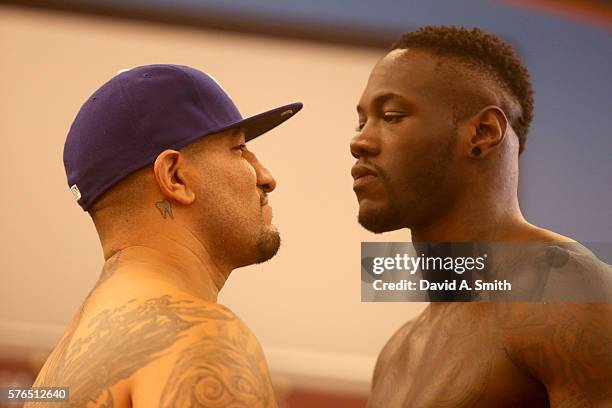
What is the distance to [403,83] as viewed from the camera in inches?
77.7

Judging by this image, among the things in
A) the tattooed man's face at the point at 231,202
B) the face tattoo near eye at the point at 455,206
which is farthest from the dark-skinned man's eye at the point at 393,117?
the tattooed man's face at the point at 231,202

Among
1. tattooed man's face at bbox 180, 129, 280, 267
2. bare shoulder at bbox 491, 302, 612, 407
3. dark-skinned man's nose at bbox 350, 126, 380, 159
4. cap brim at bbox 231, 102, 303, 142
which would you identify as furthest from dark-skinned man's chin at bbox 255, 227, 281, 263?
bare shoulder at bbox 491, 302, 612, 407

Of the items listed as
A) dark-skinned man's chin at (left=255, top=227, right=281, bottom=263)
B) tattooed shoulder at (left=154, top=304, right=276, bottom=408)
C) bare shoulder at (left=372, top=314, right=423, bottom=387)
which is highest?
dark-skinned man's chin at (left=255, top=227, right=281, bottom=263)

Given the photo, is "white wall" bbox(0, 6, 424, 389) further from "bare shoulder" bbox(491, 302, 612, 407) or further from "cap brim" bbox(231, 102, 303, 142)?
"bare shoulder" bbox(491, 302, 612, 407)

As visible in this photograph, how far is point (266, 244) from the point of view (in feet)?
5.81

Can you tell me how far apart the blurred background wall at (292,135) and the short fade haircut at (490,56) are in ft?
5.00

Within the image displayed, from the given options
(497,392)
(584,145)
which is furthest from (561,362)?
(584,145)

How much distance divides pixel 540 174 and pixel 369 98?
1.88m

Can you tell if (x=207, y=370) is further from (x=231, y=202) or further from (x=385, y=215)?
(x=385, y=215)

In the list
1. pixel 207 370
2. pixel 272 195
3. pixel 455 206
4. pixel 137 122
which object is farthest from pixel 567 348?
pixel 272 195

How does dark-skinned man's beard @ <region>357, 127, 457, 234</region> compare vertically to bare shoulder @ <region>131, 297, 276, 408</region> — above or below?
above

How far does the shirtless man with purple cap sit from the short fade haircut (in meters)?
0.38

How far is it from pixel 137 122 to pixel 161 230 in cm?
18

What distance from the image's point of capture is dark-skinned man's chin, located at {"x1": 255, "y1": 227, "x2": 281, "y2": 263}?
1.77m
